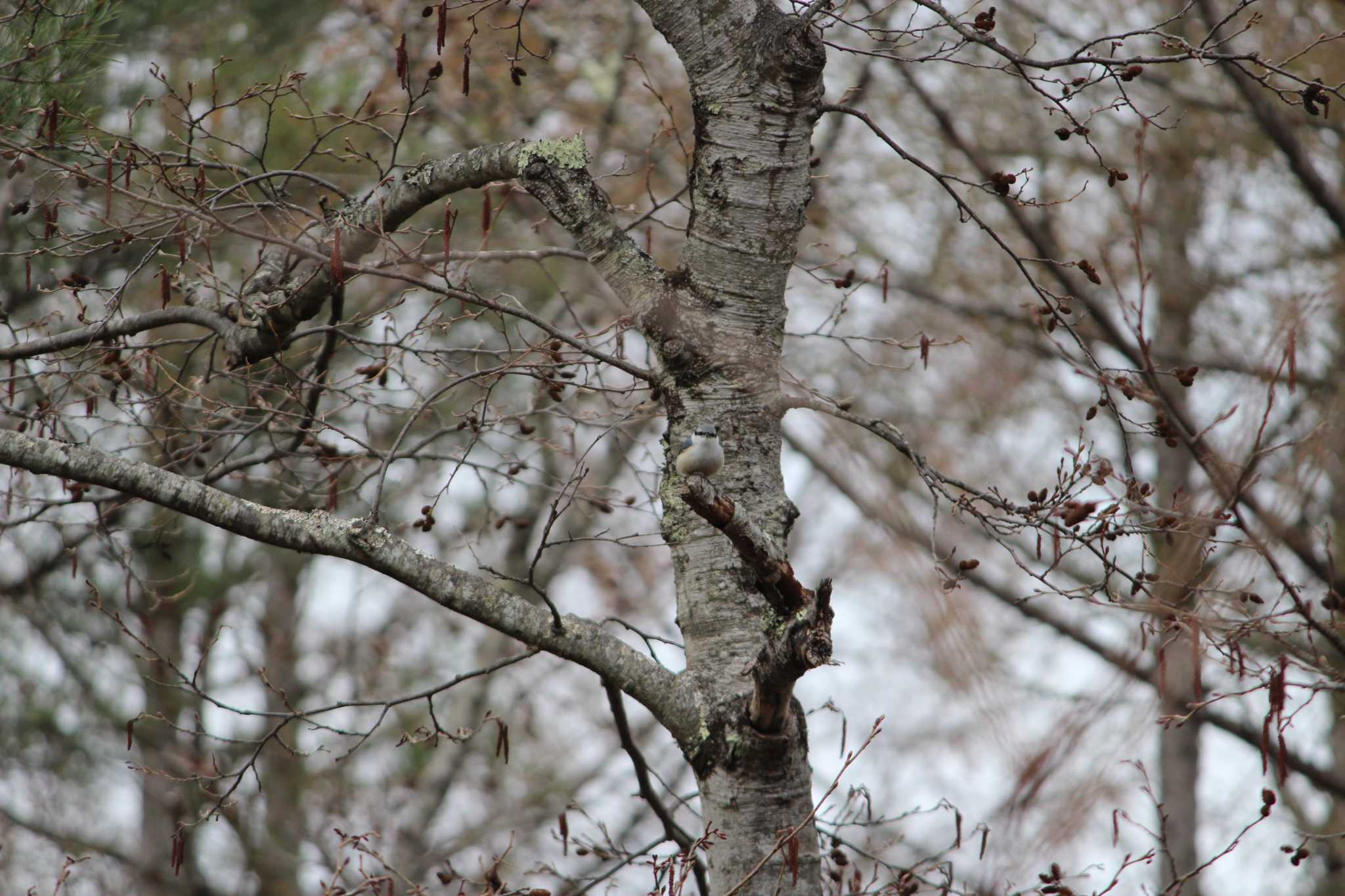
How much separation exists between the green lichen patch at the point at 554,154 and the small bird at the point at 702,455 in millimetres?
584

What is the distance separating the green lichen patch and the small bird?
1.92 feet

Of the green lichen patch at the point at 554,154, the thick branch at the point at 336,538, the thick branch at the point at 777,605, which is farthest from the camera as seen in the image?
the green lichen patch at the point at 554,154

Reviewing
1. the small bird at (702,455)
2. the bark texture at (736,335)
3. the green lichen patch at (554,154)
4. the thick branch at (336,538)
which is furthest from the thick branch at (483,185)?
the thick branch at (336,538)

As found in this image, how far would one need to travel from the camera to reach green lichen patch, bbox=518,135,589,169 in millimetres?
2201

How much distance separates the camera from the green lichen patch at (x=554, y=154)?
2.20 m

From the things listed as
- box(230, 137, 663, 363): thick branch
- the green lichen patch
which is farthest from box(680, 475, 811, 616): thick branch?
the green lichen patch

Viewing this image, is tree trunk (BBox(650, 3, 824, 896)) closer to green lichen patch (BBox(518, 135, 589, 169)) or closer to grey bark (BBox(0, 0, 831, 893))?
grey bark (BBox(0, 0, 831, 893))

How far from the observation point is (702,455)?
6.68 ft

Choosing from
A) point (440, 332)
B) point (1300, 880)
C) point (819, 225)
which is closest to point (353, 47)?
point (819, 225)

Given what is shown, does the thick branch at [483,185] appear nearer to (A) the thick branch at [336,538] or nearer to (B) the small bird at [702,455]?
(B) the small bird at [702,455]

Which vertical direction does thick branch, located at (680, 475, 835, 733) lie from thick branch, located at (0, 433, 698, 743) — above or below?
below

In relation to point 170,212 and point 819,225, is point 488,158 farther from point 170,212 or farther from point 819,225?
point 819,225

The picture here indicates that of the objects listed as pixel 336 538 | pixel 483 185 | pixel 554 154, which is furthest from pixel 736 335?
pixel 336 538

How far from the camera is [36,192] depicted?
8.78ft
